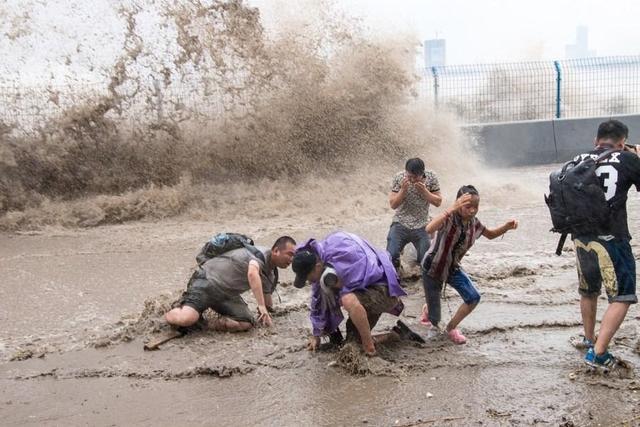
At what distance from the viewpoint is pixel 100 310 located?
20.5 ft

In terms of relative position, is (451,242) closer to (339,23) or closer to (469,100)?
(339,23)

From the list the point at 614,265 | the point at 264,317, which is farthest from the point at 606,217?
the point at 264,317

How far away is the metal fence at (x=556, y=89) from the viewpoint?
1514 centimetres

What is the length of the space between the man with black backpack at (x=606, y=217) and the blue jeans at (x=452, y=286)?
2.96 ft

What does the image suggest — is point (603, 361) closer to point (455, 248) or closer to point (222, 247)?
point (455, 248)

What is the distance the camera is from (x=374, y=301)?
479 centimetres

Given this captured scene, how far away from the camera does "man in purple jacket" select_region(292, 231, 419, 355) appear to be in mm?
4629

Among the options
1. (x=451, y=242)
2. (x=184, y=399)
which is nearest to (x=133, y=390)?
(x=184, y=399)

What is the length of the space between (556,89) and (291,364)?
40.4 ft

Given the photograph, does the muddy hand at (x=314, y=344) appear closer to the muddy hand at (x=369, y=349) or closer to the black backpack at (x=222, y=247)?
the muddy hand at (x=369, y=349)

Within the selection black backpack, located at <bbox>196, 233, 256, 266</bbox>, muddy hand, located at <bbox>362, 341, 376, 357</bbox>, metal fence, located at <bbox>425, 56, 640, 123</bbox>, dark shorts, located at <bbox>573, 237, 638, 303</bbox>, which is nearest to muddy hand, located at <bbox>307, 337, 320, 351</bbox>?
muddy hand, located at <bbox>362, 341, 376, 357</bbox>

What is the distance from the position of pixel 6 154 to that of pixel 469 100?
937 cm

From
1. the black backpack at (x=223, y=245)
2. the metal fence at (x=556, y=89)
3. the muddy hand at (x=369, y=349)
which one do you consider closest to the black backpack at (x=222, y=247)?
the black backpack at (x=223, y=245)

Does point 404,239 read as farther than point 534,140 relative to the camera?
No
